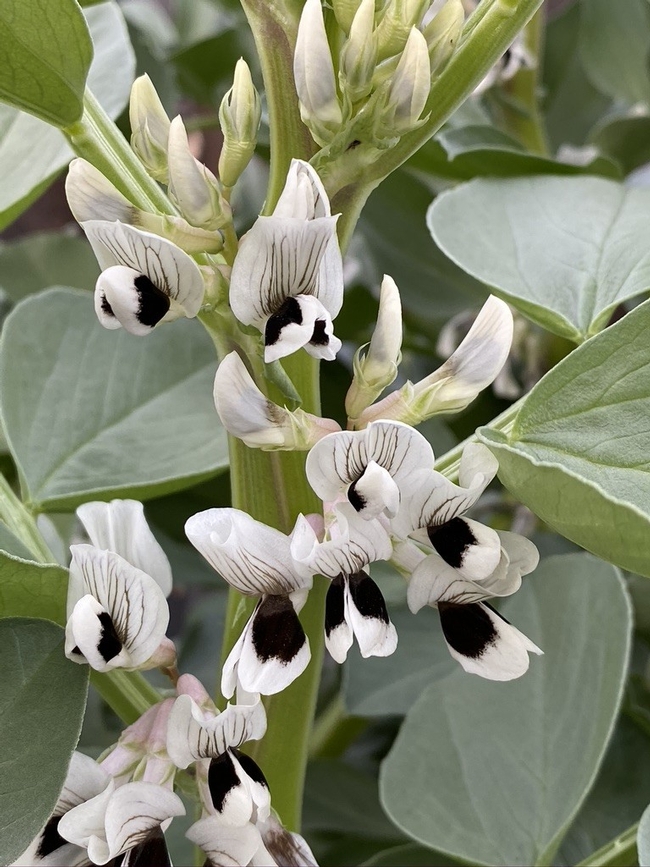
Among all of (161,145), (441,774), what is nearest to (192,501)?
(441,774)

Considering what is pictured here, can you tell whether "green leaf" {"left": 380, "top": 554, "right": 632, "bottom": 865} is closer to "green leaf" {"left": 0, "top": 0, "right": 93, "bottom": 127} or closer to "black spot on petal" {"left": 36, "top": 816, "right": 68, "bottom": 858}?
"black spot on petal" {"left": 36, "top": 816, "right": 68, "bottom": 858}

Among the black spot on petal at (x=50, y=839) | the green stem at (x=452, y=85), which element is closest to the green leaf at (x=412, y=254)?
the green stem at (x=452, y=85)

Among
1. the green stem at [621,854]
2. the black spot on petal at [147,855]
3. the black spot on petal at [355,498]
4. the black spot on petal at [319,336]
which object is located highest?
the black spot on petal at [319,336]

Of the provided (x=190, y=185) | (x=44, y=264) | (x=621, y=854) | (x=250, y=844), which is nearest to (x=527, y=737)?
(x=621, y=854)

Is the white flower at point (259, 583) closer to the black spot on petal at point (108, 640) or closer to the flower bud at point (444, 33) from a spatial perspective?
the black spot on petal at point (108, 640)

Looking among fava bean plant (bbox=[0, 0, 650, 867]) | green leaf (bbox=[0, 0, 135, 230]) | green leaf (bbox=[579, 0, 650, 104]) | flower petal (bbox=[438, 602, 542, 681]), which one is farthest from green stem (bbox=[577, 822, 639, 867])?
green leaf (bbox=[579, 0, 650, 104])

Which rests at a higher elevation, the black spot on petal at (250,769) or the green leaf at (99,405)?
the black spot on petal at (250,769)

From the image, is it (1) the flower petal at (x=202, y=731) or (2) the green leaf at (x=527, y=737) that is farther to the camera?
(2) the green leaf at (x=527, y=737)
